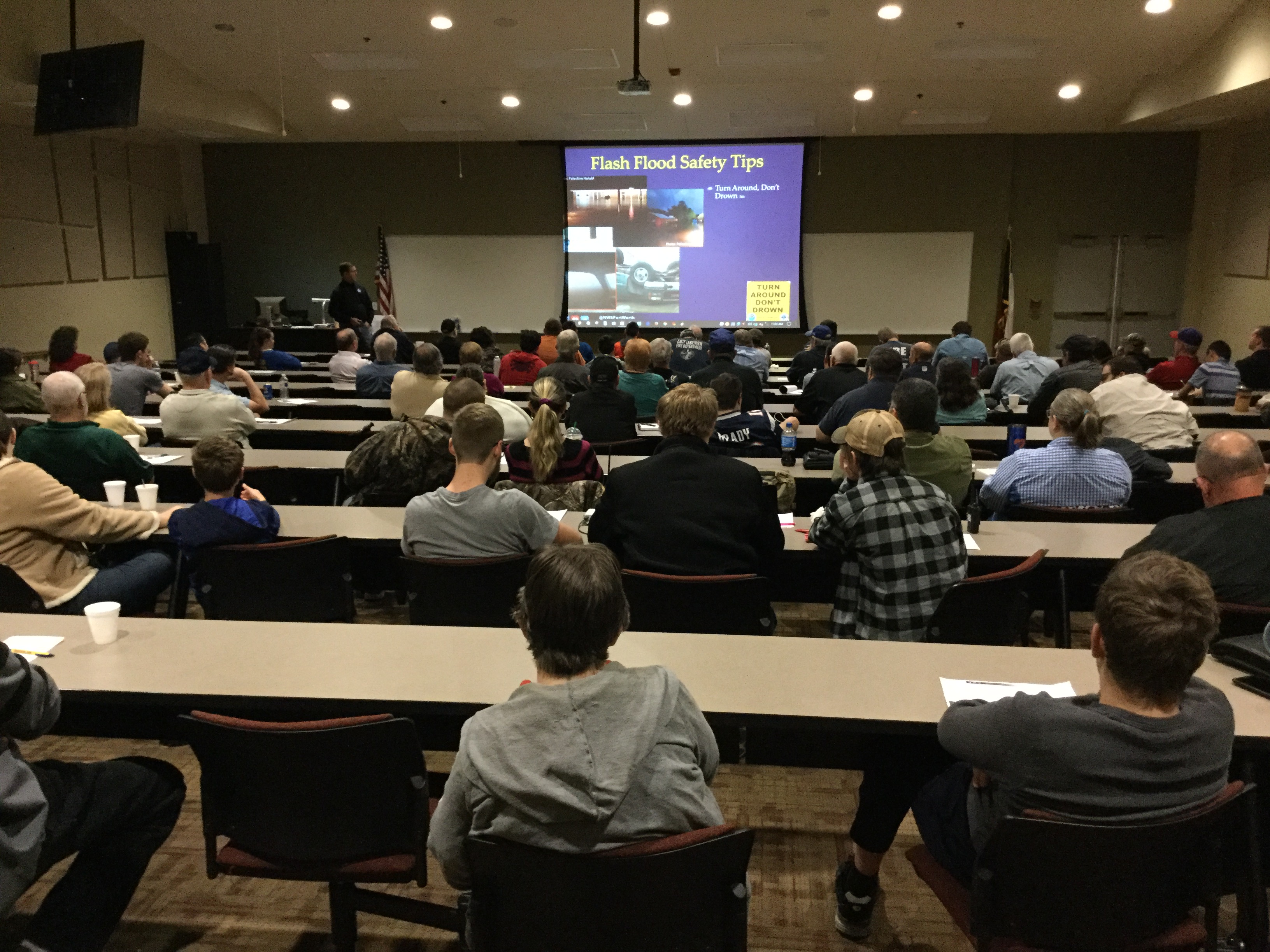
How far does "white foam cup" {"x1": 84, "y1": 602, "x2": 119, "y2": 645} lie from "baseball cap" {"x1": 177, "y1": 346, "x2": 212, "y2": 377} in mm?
3035

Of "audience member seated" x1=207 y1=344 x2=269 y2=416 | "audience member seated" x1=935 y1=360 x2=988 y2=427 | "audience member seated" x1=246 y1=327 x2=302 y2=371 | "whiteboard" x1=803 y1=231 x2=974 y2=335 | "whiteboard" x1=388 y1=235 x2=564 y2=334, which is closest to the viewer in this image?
"audience member seated" x1=935 y1=360 x2=988 y2=427

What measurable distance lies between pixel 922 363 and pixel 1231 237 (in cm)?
690

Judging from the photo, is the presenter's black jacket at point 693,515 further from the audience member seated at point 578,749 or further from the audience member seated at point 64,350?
the audience member seated at point 64,350

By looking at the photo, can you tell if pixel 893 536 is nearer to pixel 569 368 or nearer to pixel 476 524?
pixel 476 524

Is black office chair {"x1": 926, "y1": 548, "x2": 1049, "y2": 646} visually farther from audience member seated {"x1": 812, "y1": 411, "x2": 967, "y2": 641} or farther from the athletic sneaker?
the athletic sneaker

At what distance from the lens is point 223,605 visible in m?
3.08

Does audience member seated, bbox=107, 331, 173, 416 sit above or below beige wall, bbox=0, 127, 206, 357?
below

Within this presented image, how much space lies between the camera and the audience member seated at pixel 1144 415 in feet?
17.5

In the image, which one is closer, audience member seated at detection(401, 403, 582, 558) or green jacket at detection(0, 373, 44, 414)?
audience member seated at detection(401, 403, 582, 558)

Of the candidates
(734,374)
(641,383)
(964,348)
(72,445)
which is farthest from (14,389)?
(964,348)

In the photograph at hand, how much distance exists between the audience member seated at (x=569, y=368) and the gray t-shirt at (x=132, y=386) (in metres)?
2.72

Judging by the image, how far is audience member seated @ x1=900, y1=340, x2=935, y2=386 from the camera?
768 centimetres

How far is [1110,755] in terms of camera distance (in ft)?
5.03

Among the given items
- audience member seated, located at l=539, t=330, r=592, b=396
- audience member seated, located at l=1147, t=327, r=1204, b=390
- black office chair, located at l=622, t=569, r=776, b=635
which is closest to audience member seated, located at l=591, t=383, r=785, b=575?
black office chair, located at l=622, t=569, r=776, b=635
